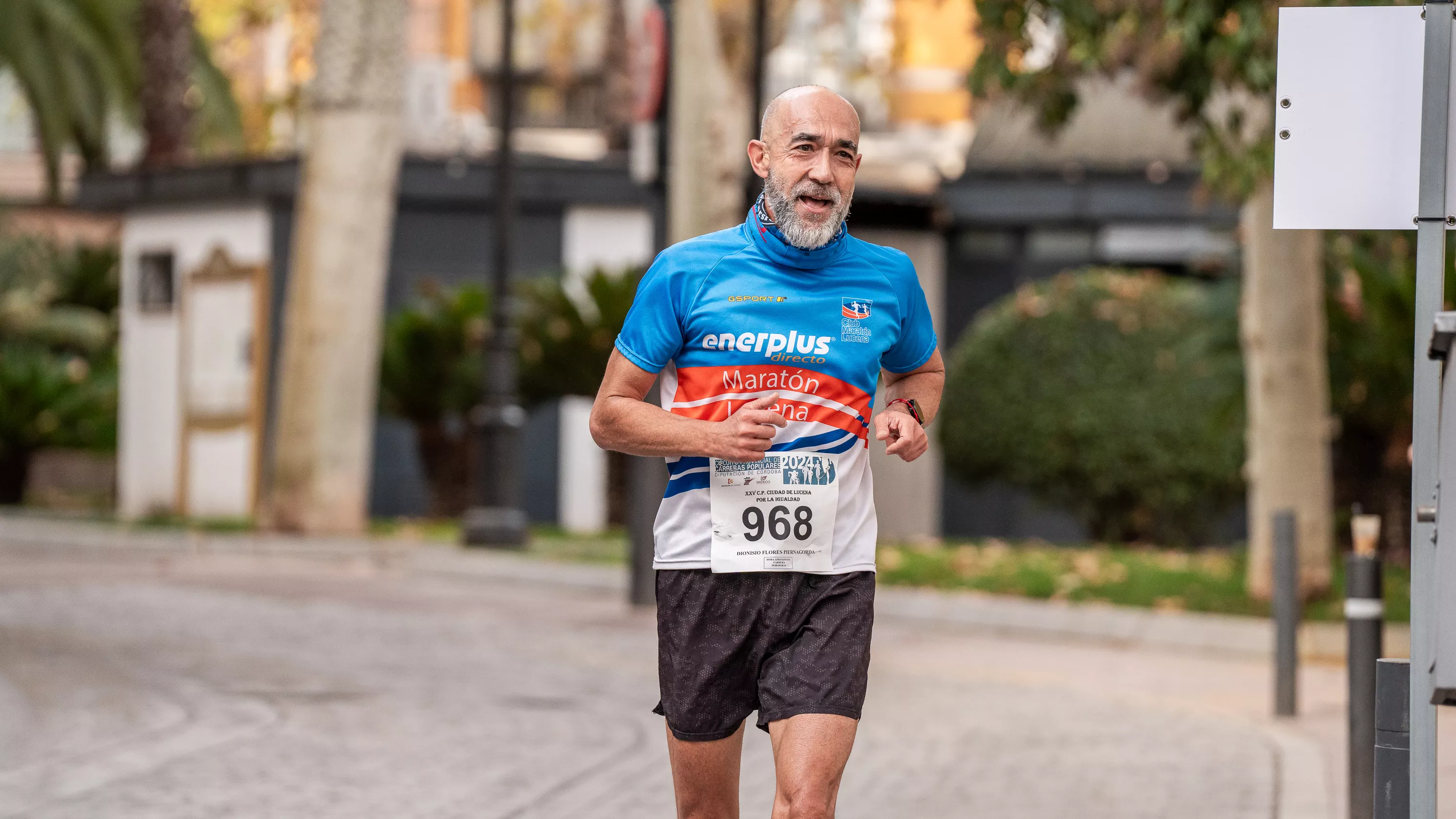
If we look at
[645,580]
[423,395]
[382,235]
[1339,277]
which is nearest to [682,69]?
[645,580]

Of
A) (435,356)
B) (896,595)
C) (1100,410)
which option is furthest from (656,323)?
(435,356)

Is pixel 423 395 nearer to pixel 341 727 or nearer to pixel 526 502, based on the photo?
pixel 526 502

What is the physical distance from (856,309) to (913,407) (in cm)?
31

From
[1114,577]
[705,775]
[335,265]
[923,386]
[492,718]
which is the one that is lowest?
[492,718]

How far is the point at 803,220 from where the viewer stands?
4.44m

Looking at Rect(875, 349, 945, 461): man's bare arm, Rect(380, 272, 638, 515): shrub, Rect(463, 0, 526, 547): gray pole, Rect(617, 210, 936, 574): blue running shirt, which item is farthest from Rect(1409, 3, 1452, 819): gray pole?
Rect(380, 272, 638, 515): shrub

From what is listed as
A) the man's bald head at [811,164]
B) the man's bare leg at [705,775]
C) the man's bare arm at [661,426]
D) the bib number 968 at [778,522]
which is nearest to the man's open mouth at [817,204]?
the man's bald head at [811,164]

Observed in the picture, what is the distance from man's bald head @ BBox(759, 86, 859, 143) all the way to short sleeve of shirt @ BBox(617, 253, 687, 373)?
0.38 meters

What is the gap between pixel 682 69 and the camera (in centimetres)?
1434

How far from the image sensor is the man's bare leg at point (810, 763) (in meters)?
4.31

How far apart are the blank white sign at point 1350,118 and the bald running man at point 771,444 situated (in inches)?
38.6

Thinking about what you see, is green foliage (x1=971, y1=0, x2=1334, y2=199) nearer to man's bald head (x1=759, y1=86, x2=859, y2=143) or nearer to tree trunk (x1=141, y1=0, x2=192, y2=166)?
man's bald head (x1=759, y1=86, x2=859, y2=143)

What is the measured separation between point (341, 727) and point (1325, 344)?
9.10 metres

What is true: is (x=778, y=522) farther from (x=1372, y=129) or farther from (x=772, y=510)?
(x=1372, y=129)
